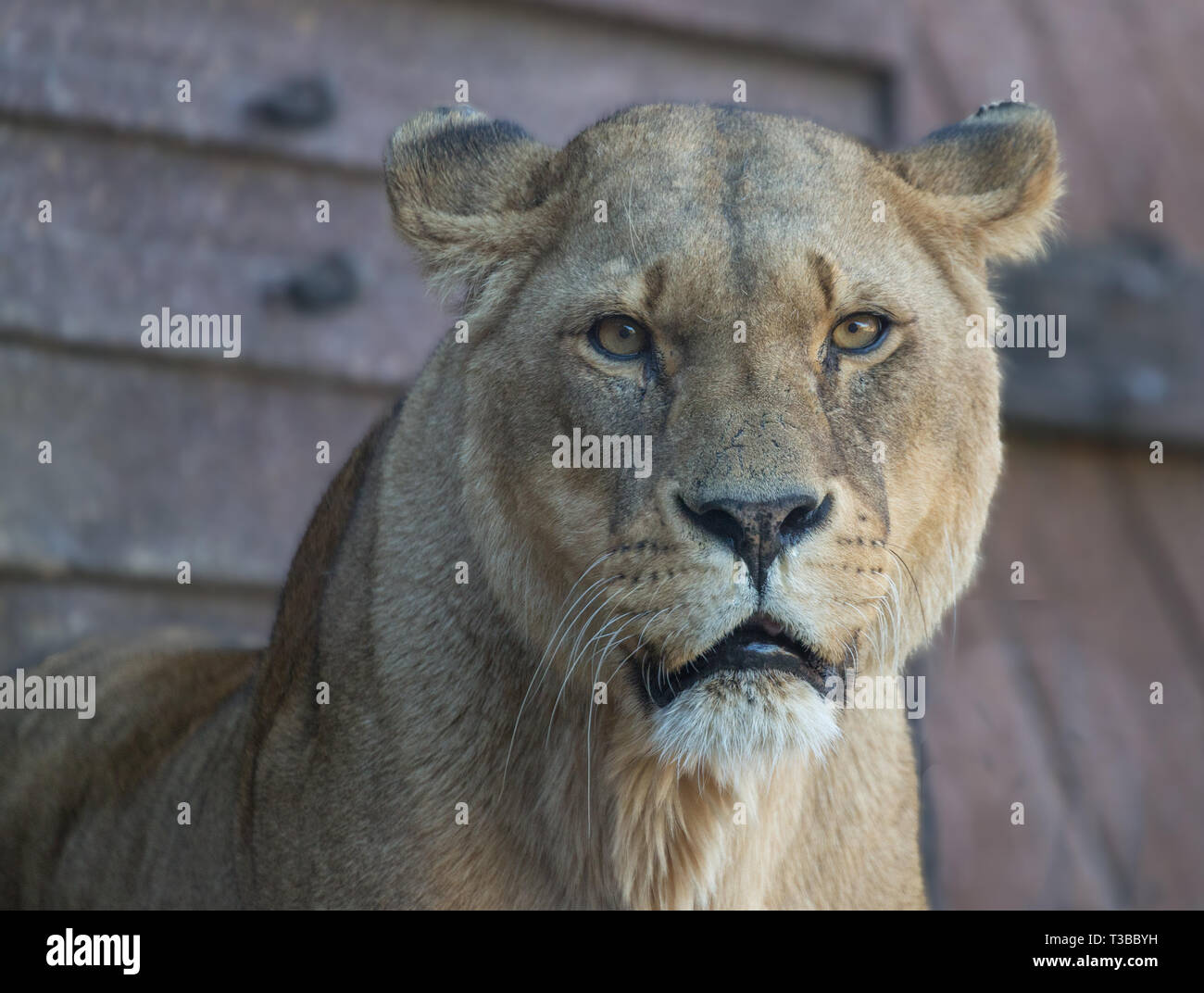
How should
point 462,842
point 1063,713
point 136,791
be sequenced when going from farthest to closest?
point 1063,713
point 136,791
point 462,842

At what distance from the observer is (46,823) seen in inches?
165

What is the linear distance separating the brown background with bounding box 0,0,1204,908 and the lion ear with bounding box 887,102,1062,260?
58.2 inches

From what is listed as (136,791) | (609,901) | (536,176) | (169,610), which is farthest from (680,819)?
(169,610)

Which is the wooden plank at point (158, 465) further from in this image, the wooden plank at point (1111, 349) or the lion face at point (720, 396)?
the wooden plank at point (1111, 349)

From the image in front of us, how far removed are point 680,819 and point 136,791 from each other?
1680 mm

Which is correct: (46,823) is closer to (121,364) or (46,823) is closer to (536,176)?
(121,364)

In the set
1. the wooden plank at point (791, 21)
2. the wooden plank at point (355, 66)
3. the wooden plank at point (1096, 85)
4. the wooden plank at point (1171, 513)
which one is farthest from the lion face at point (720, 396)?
the wooden plank at point (1171, 513)

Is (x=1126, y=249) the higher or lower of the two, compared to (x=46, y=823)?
higher

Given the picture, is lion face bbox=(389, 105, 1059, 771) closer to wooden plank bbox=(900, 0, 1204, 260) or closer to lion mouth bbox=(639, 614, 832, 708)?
lion mouth bbox=(639, 614, 832, 708)

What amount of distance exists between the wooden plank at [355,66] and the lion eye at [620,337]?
2.09 metres

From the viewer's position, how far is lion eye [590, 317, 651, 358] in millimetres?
2768

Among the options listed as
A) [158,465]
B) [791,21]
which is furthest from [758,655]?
[791,21]

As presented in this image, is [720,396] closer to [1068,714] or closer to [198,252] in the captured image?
[198,252]

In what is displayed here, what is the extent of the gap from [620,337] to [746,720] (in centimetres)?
71
